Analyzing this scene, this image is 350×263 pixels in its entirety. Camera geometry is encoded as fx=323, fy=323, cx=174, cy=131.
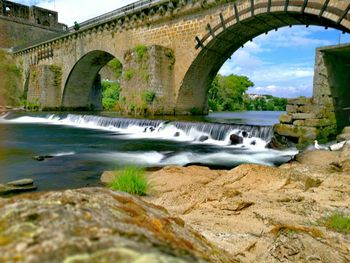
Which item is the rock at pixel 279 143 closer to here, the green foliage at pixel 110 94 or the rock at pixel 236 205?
the rock at pixel 236 205

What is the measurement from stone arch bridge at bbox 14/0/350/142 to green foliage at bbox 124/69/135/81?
81 mm

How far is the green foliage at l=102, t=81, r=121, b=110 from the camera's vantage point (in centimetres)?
4413

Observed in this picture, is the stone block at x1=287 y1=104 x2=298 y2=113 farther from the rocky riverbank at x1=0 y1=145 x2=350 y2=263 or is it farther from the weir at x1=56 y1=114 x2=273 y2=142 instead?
the rocky riverbank at x1=0 y1=145 x2=350 y2=263

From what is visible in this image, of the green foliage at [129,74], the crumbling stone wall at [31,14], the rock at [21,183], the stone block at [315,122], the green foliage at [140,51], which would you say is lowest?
the rock at [21,183]

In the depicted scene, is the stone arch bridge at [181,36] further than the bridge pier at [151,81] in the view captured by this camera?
No

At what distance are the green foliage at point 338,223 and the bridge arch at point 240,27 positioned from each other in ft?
41.8

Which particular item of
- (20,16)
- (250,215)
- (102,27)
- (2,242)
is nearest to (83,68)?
(102,27)

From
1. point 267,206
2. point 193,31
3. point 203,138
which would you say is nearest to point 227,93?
point 193,31

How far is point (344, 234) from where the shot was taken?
3.36 m

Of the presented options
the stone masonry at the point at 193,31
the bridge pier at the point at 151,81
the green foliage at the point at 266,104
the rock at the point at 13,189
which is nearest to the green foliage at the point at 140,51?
the bridge pier at the point at 151,81

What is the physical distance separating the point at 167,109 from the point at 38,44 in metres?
22.3

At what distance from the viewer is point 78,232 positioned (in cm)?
122

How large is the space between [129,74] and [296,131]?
15023 mm

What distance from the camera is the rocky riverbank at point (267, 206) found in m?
2.90
